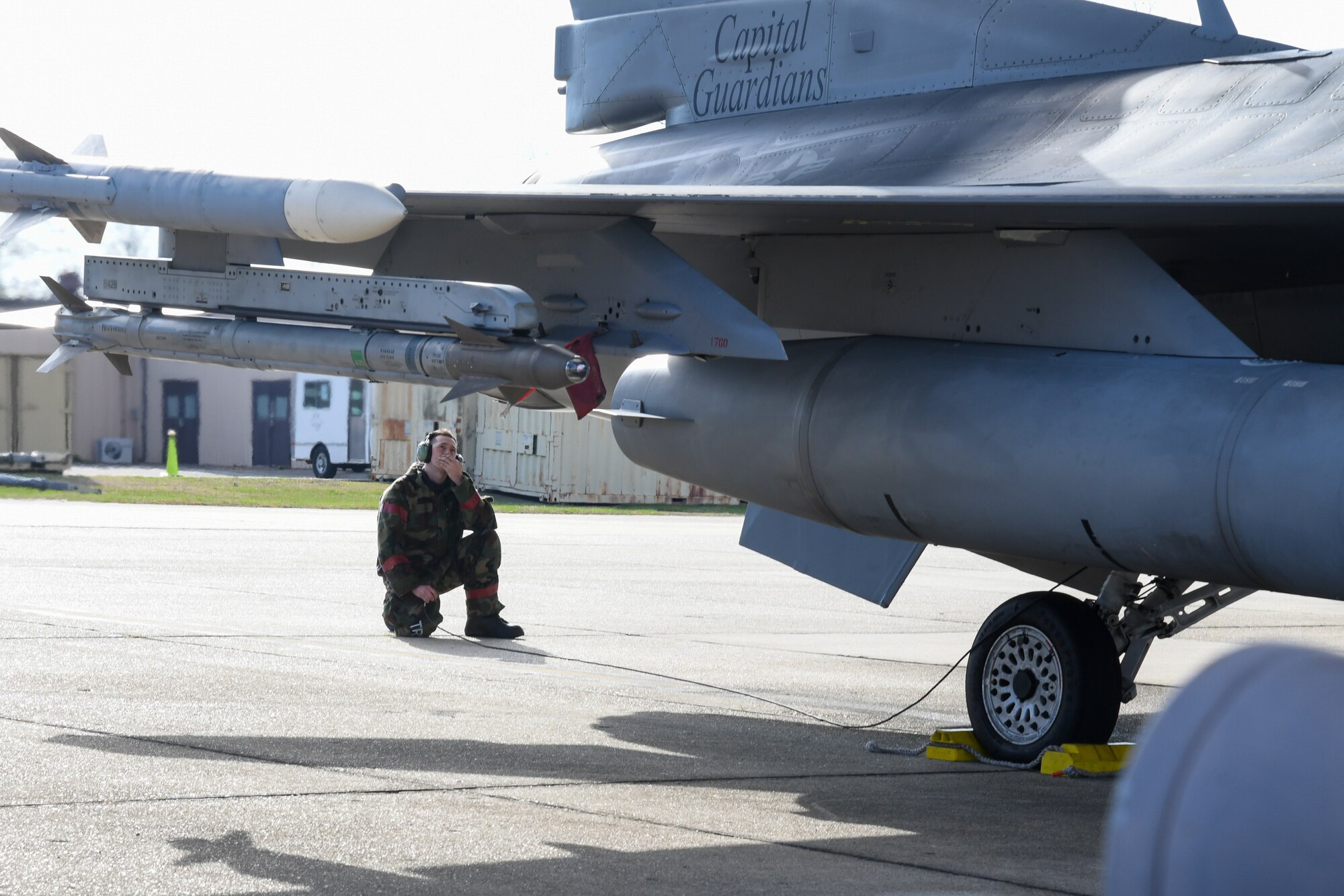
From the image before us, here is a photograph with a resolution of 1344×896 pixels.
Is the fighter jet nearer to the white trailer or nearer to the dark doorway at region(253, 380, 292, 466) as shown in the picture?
the white trailer

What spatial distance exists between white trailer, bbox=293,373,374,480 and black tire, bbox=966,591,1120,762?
1296 inches

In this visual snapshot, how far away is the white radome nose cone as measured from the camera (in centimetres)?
763

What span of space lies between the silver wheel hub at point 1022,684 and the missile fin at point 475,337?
325 centimetres

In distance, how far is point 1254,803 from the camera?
1.72m

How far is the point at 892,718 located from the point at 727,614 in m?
6.15

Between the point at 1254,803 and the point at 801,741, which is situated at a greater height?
the point at 1254,803

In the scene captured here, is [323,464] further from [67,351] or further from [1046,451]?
[1046,451]

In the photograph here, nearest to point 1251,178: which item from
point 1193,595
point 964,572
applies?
point 1193,595

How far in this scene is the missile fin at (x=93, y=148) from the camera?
8.50 m

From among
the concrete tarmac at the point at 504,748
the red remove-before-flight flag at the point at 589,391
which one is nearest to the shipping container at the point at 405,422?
the concrete tarmac at the point at 504,748

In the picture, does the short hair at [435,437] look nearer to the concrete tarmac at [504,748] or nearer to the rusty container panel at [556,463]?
the concrete tarmac at [504,748]

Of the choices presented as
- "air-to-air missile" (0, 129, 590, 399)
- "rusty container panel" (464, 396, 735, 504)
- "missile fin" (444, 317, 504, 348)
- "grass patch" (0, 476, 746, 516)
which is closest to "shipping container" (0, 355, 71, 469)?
"grass patch" (0, 476, 746, 516)

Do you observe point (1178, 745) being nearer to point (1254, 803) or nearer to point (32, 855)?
point (1254, 803)

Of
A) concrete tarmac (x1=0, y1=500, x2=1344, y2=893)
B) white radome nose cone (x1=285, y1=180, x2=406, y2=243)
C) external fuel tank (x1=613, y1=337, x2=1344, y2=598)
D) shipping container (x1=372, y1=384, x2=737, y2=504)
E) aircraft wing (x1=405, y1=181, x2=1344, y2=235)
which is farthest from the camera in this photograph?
shipping container (x1=372, y1=384, x2=737, y2=504)
